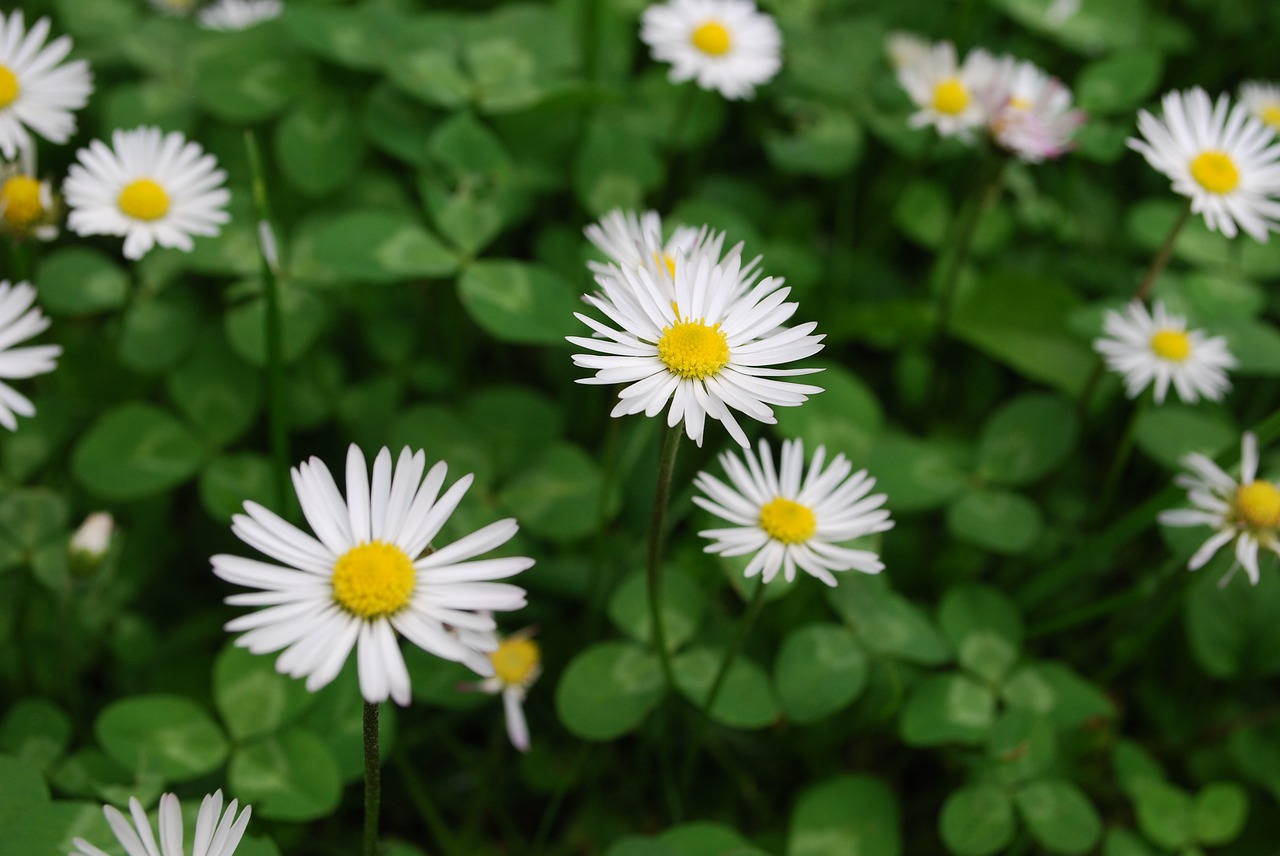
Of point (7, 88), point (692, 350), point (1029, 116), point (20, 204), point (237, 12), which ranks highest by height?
point (237, 12)

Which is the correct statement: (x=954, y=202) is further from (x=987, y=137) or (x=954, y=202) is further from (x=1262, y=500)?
(x=1262, y=500)

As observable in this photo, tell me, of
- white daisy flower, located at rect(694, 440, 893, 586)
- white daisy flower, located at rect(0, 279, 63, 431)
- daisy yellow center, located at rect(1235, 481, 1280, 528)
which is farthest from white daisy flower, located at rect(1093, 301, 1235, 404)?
white daisy flower, located at rect(0, 279, 63, 431)

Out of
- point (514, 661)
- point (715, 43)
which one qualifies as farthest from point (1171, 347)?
point (514, 661)

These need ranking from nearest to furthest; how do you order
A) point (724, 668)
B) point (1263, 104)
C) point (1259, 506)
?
point (724, 668) → point (1259, 506) → point (1263, 104)

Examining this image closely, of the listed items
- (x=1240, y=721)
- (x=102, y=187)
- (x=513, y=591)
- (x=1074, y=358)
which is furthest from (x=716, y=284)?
(x=1240, y=721)

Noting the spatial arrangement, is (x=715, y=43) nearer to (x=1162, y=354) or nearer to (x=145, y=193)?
(x=1162, y=354)

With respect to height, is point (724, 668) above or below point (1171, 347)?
below

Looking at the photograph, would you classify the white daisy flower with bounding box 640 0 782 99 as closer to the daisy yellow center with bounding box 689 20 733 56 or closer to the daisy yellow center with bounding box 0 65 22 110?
the daisy yellow center with bounding box 689 20 733 56
